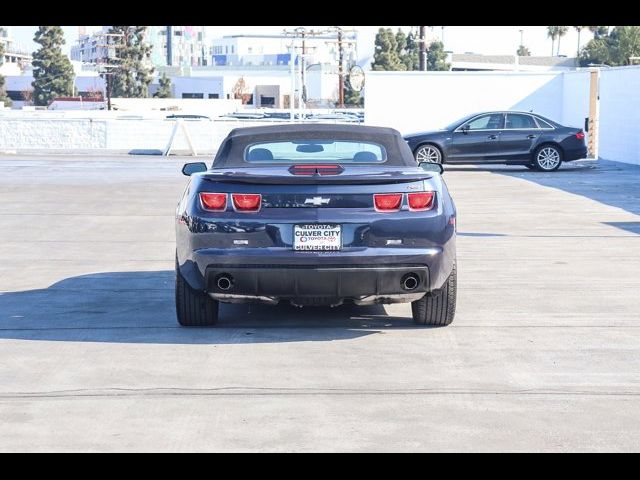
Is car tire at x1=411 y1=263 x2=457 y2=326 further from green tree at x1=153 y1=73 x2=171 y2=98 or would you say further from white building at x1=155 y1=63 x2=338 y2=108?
white building at x1=155 y1=63 x2=338 y2=108

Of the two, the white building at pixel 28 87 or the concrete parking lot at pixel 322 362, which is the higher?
the white building at pixel 28 87

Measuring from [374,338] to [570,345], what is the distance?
134 centimetres

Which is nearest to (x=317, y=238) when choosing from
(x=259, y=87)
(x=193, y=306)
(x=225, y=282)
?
(x=225, y=282)

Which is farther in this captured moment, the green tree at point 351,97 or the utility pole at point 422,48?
the green tree at point 351,97

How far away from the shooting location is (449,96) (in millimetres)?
39344

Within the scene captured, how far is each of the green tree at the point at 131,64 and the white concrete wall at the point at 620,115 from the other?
7033cm

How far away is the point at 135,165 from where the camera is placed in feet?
102

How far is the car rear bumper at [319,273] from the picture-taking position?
8.16 meters

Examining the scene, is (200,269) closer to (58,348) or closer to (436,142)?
(58,348)

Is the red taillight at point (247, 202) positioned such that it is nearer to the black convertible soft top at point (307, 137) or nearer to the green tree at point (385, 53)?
the black convertible soft top at point (307, 137)

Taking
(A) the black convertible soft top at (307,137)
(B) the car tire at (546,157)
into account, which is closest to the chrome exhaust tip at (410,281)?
(A) the black convertible soft top at (307,137)

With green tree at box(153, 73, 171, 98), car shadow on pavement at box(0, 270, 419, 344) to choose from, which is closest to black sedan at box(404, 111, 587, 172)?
car shadow on pavement at box(0, 270, 419, 344)

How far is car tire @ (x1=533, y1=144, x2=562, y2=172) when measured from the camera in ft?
92.2
